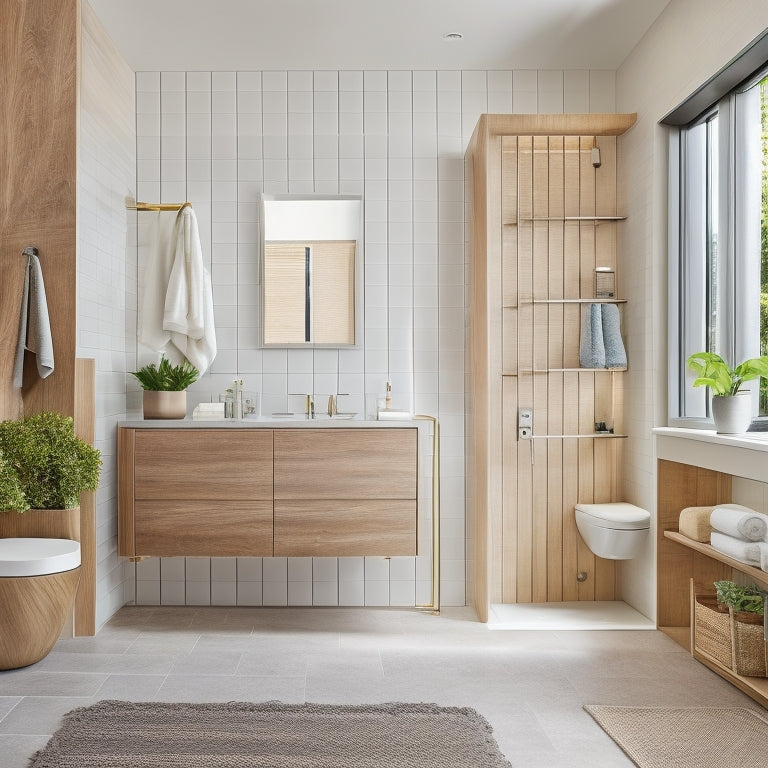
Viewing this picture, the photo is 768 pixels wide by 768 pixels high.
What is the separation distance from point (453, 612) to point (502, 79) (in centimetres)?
273

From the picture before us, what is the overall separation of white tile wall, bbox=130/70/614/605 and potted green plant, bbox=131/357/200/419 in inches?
10.6

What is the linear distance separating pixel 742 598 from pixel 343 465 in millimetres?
1683

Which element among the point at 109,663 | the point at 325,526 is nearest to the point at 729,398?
the point at 325,526

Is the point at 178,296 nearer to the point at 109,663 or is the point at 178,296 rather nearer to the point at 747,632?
the point at 109,663

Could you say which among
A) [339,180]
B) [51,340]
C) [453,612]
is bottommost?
[453,612]

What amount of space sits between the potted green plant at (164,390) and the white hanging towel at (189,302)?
159 millimetres

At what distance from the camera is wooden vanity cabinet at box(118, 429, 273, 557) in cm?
337

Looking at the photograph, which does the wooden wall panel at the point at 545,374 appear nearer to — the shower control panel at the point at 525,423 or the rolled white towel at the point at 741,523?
the shower control panel at the point at 525,423

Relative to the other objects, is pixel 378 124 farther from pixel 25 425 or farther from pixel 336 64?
pixel 25 425

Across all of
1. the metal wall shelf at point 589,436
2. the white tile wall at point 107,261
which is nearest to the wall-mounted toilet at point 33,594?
the white tile wall at point 107,261

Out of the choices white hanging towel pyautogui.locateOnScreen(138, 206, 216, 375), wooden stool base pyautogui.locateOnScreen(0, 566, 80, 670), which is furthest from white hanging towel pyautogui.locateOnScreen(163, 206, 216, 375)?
wooden stool base pyautogui.locateOnScreen(0, 566, 80, 670)

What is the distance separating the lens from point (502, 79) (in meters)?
3.86

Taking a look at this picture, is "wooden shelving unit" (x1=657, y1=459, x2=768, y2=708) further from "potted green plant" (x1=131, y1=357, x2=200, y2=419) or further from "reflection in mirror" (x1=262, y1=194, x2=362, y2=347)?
"potted green plant" (x1=131, y1=357, x2=200, y2=419)

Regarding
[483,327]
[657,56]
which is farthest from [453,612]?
[657,56]
